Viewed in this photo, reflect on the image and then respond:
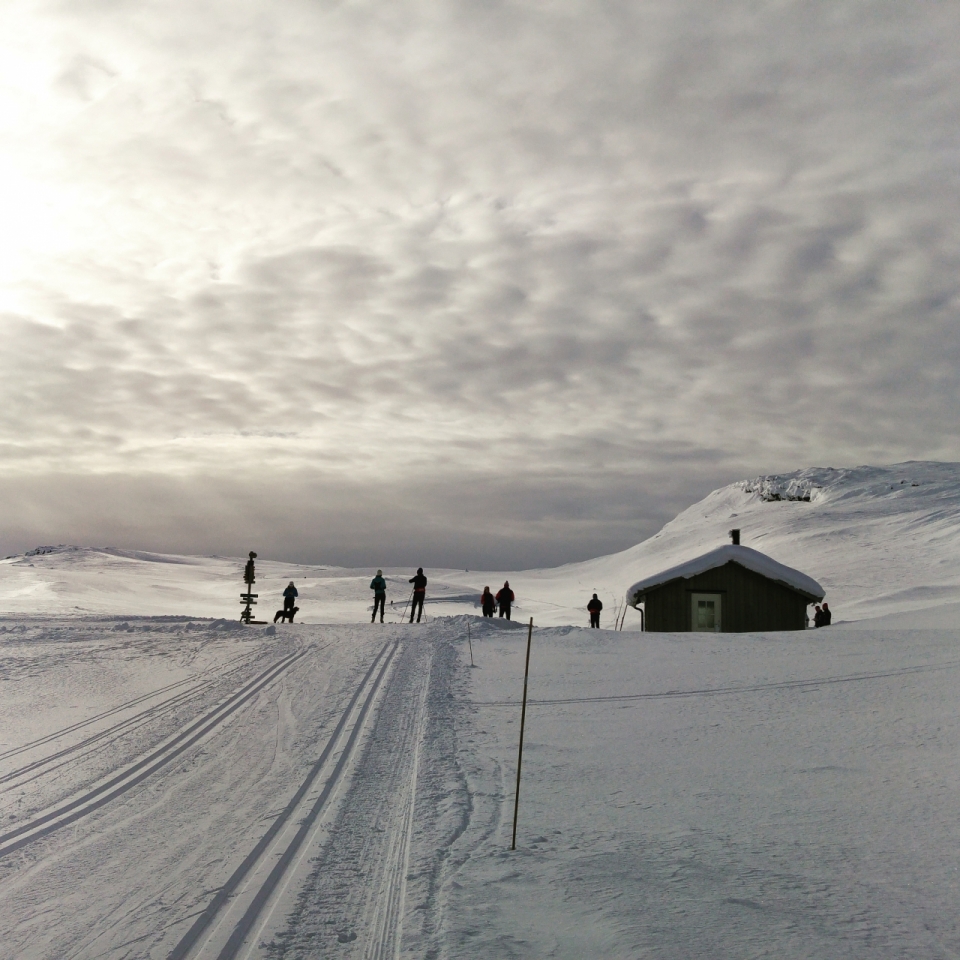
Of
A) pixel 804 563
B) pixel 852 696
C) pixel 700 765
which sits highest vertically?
pixel 804 563

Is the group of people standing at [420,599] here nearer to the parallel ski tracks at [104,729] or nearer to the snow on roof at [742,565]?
the snow on roof at [742,565]

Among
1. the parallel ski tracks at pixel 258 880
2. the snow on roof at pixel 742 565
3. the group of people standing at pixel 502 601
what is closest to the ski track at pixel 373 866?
the parallel ski tracks at pixel 258 880

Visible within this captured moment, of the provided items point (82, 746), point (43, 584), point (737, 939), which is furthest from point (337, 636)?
point (43, 584)

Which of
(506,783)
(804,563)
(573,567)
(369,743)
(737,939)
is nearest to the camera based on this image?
(737,939)

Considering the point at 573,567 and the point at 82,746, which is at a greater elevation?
the point at 573,567

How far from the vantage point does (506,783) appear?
28.1 ft

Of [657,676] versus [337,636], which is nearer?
[657,676]

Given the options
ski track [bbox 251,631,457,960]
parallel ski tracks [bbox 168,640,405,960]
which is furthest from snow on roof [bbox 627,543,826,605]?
parallel ski tracks [bbox 168,640,405,960]

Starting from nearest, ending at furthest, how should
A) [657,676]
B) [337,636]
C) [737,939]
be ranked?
[737,939], [657,676], [337,636]

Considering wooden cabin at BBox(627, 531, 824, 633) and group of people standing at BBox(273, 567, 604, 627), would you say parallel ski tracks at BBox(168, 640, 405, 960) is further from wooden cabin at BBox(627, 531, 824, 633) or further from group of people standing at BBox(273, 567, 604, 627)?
wooden cabin at BBox(627, 531, 824, 633)

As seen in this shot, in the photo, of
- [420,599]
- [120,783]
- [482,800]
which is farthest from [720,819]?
[420,599]

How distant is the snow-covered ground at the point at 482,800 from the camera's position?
17.0ft

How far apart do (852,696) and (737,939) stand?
831 centimetres

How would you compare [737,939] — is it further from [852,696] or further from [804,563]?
[804,563]
